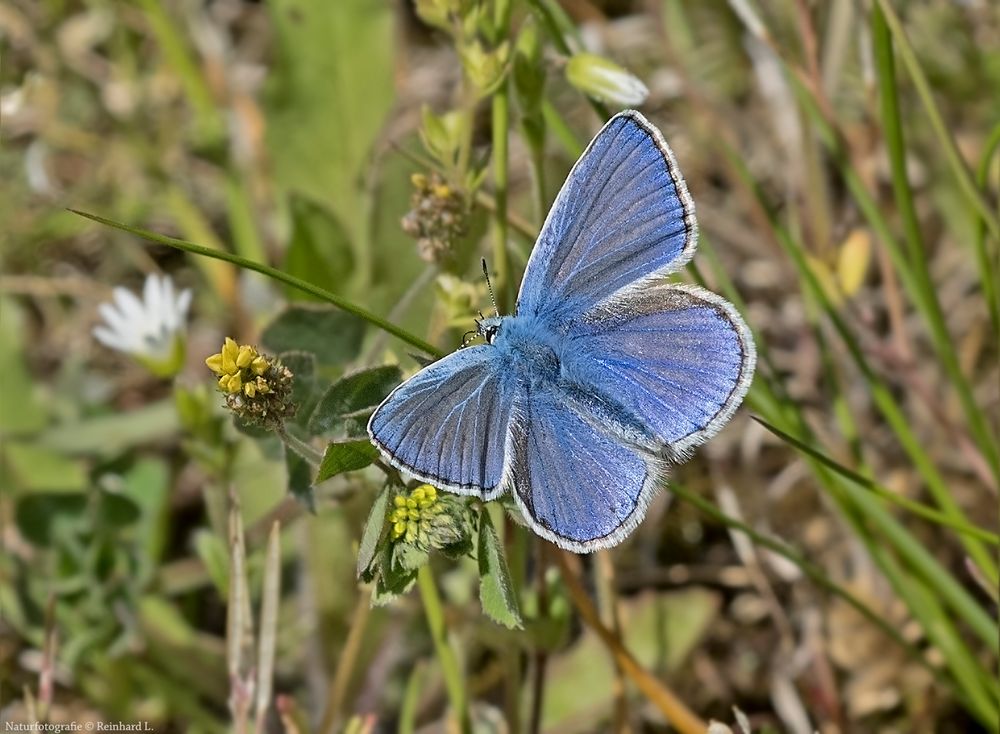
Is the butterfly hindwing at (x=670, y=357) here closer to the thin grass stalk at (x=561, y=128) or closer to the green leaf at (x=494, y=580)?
the green leaf at (x=494, y=580)

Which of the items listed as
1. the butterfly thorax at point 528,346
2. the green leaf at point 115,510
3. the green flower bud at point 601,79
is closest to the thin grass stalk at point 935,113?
the green flower bud at point 601,79

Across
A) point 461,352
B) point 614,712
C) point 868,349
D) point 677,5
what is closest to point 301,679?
point 614,712

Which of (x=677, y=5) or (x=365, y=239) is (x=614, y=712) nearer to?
(x=365, y=239)

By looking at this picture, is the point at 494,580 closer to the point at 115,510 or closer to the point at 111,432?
the point at 115,510

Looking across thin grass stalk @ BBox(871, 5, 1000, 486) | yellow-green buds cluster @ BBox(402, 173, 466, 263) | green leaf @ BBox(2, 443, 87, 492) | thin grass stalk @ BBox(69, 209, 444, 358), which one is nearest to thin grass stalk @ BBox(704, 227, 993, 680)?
thin grass stalk @ BBox(871, 5, 1000, 486)

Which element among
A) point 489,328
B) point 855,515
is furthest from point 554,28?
point 855,515
